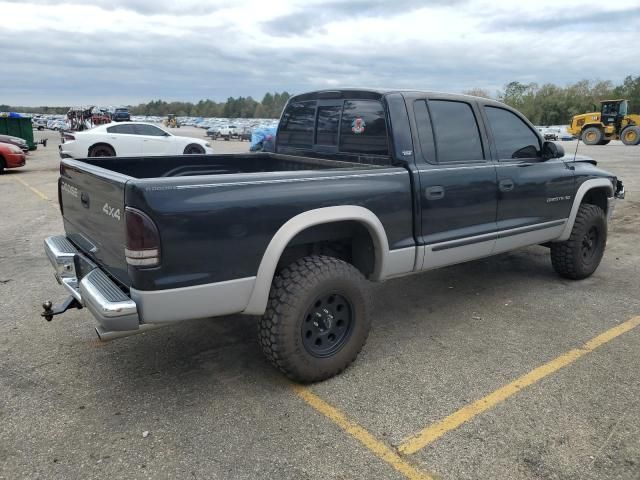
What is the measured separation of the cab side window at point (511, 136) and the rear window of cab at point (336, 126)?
119cm

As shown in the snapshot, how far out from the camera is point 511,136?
15.2ft

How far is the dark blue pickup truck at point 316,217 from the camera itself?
2.67m

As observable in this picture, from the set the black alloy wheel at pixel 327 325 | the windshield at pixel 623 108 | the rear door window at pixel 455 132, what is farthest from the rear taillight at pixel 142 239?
the windshield at pixel 623 108

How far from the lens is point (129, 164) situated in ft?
13.9

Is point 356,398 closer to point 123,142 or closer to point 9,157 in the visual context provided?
point 123,142

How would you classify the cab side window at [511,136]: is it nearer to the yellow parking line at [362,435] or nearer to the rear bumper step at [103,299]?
the yellow parking line at [362,435]

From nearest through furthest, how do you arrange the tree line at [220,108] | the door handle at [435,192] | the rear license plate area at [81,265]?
the rear license plate area at [81,265] < the door handle at [435,192] < the tree line at [220,108]

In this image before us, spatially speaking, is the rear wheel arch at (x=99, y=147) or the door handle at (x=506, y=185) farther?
the rear wheel arch at (x=99, y=147)

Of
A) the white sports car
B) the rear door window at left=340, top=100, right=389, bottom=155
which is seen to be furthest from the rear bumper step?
the white sports car

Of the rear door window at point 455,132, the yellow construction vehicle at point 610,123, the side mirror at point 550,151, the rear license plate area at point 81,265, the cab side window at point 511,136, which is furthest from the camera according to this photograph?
the yellow construction vehicle at point 610,123

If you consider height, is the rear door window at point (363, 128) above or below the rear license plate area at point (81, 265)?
above

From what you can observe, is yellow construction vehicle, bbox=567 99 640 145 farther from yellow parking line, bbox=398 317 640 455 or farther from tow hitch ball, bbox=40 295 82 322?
tow hitch ball, bbox=40 295 82 322

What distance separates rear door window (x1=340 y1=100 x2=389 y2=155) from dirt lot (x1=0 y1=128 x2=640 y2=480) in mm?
1461

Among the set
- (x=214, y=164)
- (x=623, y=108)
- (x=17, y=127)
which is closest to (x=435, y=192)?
(x=214, y=164)
